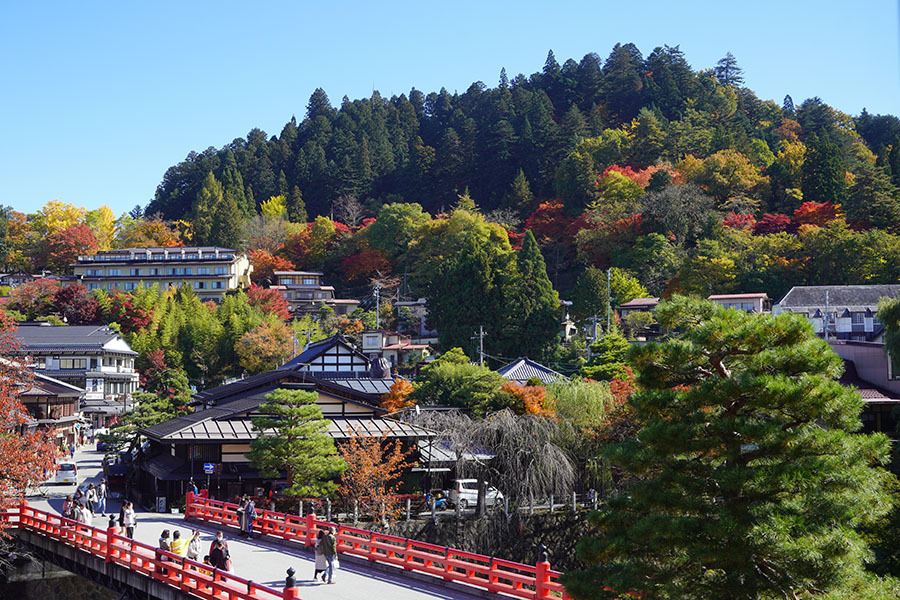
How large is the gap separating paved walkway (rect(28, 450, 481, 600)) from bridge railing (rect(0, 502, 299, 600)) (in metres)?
0.85

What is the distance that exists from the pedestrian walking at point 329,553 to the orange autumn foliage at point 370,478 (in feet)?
33.6

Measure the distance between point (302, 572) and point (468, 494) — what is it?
13.5 meters

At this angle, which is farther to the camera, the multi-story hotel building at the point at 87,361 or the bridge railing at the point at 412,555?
the multi-story hotel building at the point at 87,361

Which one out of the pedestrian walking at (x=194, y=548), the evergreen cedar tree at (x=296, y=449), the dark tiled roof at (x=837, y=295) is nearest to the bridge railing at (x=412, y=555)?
the evergreen cedar tree at (x=296, y=449)

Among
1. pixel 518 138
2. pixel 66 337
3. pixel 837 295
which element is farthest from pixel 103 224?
pixel 837 295

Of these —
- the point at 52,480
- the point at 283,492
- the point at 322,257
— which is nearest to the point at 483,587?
the point at 283,492

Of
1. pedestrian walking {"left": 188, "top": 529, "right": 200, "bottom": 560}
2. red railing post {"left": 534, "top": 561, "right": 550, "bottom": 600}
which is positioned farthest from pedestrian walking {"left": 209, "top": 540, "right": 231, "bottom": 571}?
red railing post {"left": 534, "top": 561, "right": 550, "bottom": 600}

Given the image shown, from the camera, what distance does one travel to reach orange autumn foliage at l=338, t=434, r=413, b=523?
29453 mm

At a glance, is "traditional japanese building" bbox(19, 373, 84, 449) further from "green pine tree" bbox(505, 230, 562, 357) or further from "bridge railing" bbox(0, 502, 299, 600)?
"green pine tree" bbox(505, 230, 562, 357)

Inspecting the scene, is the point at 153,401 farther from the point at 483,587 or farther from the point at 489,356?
the point at 483,587

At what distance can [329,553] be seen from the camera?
18.6 metres

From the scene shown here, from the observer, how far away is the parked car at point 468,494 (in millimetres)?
31938

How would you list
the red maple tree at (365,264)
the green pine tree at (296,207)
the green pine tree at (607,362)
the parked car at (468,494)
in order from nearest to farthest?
the parked car at (468,494)
the green pine tree at (607,362)
the red maple tree at (365,264)
the green pine tree at (296,207)

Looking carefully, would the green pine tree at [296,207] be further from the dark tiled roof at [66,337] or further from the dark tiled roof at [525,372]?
the dark tiled roof at [525,372]
